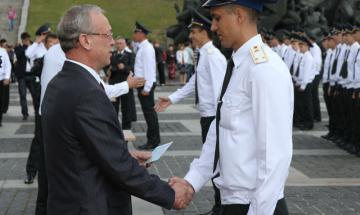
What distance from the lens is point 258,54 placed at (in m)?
3.25

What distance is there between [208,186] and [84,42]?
5.17m

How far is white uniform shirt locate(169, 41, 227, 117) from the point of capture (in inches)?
297

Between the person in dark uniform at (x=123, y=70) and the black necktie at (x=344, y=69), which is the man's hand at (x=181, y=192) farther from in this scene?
the person in dark uniform at (x=123, y=70)

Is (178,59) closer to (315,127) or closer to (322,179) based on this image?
(315,127)

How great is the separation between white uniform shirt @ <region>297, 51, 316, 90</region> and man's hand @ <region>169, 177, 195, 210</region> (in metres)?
11.9

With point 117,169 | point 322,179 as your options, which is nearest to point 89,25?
point 117,169

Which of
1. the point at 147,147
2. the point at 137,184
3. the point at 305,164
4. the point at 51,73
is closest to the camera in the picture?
the point at 137,184

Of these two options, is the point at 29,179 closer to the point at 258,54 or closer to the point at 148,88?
the point at 148,88

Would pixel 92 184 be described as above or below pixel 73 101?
below

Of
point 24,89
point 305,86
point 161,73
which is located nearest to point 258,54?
point 305,86

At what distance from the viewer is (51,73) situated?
7.40m

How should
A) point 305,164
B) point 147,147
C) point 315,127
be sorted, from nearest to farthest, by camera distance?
1. point 305,164
2. point 147,147
3. point 315,127

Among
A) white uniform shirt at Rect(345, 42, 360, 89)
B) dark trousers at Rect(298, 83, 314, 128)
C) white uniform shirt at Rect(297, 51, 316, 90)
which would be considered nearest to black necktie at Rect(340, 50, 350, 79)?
white uniform shirt at Rect(345, 42, 360, 89)

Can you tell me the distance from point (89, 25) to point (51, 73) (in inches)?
164
